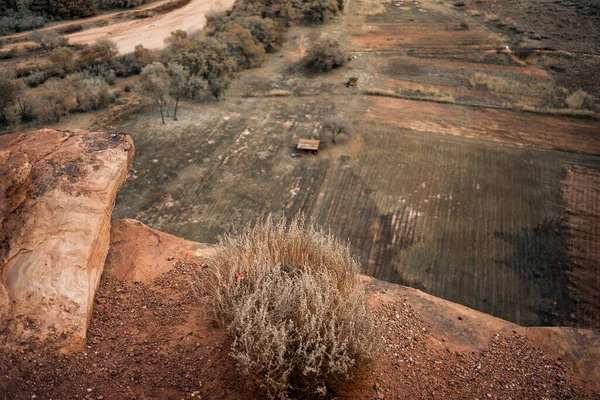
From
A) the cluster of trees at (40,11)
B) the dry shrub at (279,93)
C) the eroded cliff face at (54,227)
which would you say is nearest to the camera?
the eroded cliff face at (54,227)

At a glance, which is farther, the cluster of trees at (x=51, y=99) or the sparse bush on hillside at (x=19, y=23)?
the sparse bush on hillside at (x=19, y=23)

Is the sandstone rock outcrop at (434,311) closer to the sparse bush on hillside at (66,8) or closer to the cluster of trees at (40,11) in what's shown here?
the cluster of trees at (40,11)

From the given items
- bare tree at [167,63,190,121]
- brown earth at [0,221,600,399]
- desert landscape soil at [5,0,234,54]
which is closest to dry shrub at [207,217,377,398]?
brown earth at [0,221,600,399]

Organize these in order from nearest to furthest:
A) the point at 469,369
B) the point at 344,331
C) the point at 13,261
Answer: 1. the point at 344,331
2. the point at 13,261
3. the point at 469,369

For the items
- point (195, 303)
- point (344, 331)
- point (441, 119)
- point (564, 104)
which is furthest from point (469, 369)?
point (564, 104)

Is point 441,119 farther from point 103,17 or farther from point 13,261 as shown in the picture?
point 103,17

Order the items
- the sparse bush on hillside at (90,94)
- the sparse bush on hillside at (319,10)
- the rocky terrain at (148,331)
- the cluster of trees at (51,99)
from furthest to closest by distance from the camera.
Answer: the sparse bush on hillside at (319,10) < the sparse bush on hillside at (90,94) < the cluster of trees at (51,99) < the rocky terrain at (148,331)

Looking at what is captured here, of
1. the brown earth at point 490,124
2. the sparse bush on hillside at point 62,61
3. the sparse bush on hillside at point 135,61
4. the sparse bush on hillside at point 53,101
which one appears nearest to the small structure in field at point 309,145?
the brown earth at point 490,124
